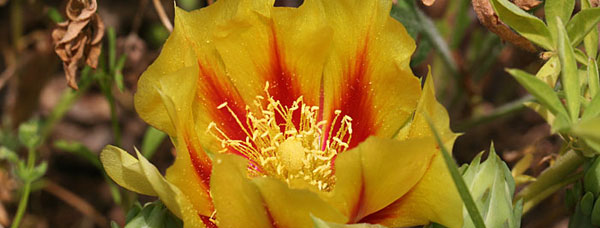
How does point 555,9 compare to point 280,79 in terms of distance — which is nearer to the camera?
point 555,9

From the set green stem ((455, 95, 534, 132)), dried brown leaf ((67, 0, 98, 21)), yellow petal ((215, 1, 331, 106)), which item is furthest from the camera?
green stem ((455, 95, 534, 132))

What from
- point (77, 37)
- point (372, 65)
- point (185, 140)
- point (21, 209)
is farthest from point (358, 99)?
point (21, 209)

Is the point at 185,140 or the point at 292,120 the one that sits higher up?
the point at 185,140

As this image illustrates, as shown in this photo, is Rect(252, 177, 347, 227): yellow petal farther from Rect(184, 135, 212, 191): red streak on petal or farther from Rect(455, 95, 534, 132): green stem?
Rect(455, 95, 534, 132): green stem

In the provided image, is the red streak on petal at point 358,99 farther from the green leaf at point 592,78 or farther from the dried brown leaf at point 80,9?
the dried brown leaf at point 80,9

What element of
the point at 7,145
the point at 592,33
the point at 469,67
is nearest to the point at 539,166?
the point at 592,33

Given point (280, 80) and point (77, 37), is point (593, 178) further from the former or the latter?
point (77, 37)

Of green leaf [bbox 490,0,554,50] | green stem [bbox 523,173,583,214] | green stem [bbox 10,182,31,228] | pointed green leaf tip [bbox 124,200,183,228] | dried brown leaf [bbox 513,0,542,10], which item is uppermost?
green leaf [bbox 490,0,554,50]

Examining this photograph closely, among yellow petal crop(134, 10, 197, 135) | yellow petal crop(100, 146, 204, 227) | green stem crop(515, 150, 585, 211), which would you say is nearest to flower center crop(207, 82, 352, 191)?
yellow petal crop(134, 10, 197, 135)
